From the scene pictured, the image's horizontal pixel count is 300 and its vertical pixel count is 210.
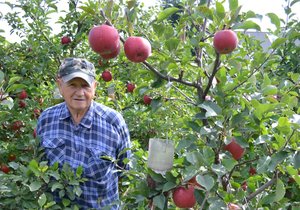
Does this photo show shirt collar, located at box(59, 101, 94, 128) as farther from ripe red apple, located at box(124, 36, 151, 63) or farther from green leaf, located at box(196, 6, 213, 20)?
green leaf, located at box(196, 6, 213, 20)

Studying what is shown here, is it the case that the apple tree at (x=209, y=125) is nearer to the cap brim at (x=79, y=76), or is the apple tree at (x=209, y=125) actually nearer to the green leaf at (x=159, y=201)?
the green leaf at (x=159, y=201)

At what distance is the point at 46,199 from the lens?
Answer: 1.87 metres

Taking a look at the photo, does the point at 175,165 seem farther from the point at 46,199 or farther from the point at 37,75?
the point at 37,75

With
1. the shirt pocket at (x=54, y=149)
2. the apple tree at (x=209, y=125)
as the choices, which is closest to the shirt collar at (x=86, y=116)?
the shirt pocket at (x=54, y=149)

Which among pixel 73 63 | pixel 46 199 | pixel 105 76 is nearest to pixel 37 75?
pixel 105 76

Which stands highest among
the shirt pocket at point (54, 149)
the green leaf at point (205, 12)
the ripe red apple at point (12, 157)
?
the green leaf at point (205, 12)

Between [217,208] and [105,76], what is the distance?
2.41m

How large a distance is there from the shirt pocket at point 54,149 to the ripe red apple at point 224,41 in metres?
0.97

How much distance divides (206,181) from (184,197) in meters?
0.17

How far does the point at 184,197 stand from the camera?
5.29ft

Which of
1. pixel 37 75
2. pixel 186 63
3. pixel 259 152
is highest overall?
pixel 186 63

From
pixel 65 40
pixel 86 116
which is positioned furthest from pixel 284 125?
pixel 65 40

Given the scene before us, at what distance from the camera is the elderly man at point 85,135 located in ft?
7.48

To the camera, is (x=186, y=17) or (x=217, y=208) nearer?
(x=217, y=208)
